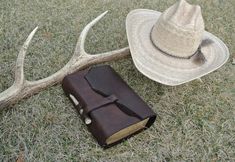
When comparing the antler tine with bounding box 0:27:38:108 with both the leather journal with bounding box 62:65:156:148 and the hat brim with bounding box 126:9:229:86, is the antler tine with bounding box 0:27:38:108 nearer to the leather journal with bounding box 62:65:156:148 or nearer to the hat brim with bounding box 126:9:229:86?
the leather journal with bounding box 62:65:156:148

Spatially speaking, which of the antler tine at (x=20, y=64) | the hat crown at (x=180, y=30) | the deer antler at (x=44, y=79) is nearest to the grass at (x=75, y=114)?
the deer antler at (x=44, y=79)

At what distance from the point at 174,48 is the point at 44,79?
0.85 m

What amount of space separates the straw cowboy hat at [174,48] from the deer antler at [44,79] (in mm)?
202

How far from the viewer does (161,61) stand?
2127 mm

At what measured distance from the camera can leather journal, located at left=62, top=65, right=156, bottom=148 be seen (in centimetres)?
183

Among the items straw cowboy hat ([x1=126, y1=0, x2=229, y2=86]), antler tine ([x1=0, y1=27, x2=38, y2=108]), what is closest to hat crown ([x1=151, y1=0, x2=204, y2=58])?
straw cowboy hat ([x1=126, y1=0, x2=229, y2=86])

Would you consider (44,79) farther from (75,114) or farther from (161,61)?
(161,61)

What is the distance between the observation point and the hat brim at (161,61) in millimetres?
2076

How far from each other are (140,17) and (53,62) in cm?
71

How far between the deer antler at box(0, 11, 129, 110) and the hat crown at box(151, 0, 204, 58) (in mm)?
305

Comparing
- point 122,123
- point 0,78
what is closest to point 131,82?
point 122,123

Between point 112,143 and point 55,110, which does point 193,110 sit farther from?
point 55,110

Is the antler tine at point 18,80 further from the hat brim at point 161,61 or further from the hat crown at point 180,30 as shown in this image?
the hat crown at point 180,30

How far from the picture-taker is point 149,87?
231 cm
